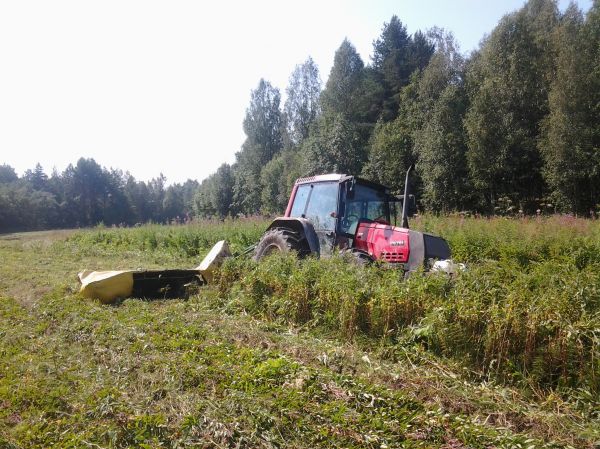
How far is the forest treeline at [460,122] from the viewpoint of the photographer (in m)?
20.3

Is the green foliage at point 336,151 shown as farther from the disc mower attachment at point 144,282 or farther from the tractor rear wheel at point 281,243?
the disc mower attachment at point 144,282

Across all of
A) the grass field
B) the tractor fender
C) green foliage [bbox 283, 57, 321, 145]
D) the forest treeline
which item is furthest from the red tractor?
green foliage [bbox 283, 57, 321, 145]

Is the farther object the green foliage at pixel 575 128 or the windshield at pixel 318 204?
the green foliage at pixel 575 128

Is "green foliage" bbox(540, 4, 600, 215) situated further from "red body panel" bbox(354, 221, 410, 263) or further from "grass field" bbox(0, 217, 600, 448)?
"grass field" bbox(0, 217, 600, 448)

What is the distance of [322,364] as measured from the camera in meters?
3.75

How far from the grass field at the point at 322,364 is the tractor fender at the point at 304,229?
31.1 inches

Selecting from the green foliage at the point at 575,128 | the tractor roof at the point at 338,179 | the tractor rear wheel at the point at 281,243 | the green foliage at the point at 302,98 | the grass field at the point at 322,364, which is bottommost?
the grass field at the point at 322,364

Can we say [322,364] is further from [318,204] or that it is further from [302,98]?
[302,98]

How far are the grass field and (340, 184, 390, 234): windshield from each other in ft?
4.39

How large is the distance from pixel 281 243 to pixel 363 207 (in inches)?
57.0

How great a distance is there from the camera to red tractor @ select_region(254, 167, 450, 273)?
19.0ft

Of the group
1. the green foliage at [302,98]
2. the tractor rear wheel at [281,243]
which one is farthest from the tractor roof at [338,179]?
the green foliage at [302,98]

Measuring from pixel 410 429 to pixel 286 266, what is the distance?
3.28 metres

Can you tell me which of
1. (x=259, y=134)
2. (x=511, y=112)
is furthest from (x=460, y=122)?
(x=259, y=134)
